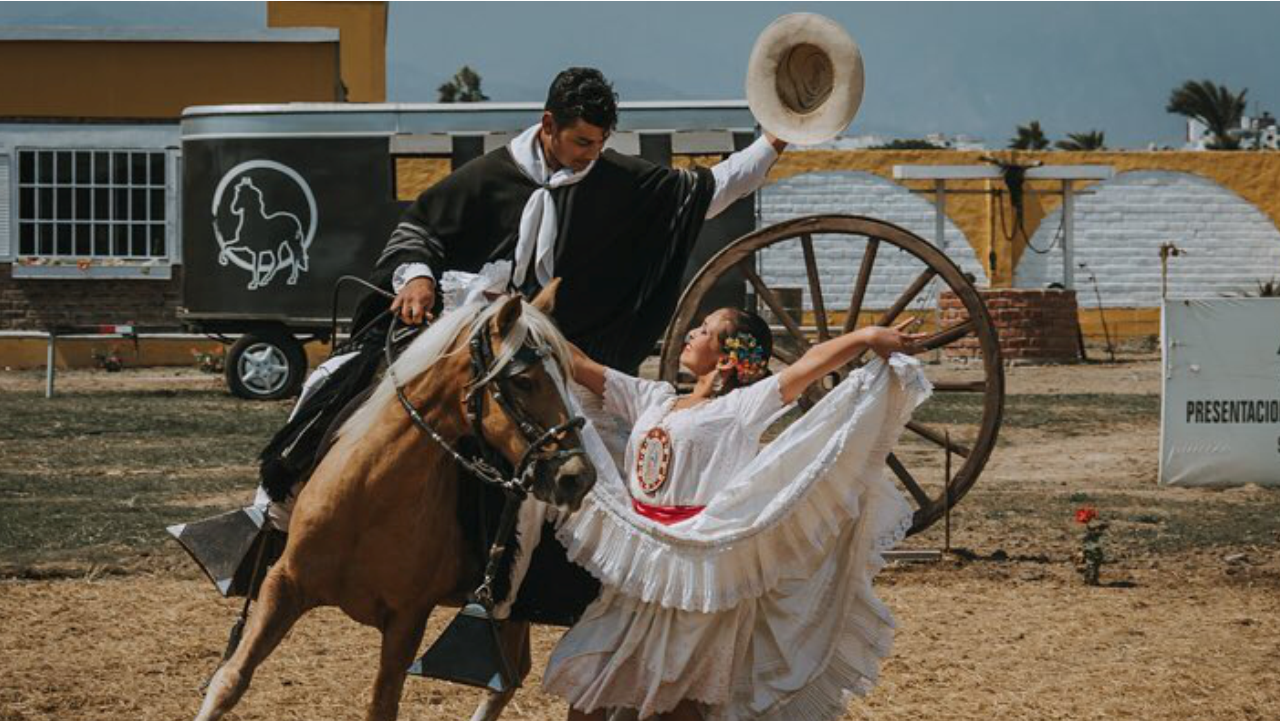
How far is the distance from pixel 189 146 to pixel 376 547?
50.5ft

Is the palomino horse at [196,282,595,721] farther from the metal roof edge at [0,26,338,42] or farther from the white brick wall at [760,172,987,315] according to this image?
the white brick wall at [760,172,987,315]

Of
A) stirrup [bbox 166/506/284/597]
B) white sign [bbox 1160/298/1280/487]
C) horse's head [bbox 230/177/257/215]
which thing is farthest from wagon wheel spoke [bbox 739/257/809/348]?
horse's head [bbox 230/177/257/215]

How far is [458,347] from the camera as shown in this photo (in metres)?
4.88

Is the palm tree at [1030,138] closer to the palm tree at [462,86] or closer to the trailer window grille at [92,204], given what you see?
the palm tree at [462,86]

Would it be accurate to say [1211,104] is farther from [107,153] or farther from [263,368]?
[263,368]

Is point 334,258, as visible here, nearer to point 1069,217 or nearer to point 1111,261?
point 1069,217

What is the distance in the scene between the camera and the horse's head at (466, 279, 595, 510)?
4.51m

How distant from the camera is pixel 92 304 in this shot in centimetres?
2505

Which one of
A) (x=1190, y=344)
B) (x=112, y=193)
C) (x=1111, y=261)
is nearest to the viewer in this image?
(x=1190, y=344)

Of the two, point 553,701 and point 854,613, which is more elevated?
point 854,613

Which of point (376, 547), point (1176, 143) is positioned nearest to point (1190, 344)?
point (376, 547)

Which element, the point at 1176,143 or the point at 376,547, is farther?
the point at 1176,143

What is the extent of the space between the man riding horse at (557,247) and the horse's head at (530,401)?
0.47 meters

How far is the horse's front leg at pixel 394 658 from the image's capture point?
194 inches
